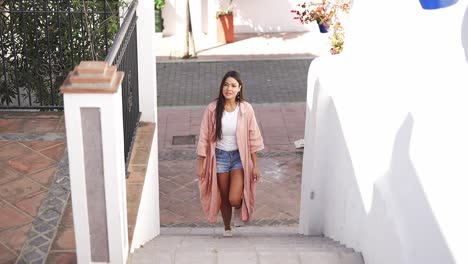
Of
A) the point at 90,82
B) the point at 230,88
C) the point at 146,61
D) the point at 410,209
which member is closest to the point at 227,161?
the point at 230,88

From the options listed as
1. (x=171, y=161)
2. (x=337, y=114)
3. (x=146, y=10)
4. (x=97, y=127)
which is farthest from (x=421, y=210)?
(x=171, y=161)

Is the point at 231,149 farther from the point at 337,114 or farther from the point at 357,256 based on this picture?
the point at 357,256

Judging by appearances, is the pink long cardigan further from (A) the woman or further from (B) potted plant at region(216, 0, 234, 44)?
(B) potted plant at region(216, 0, 234, 44)

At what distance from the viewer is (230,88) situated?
17.1 feet

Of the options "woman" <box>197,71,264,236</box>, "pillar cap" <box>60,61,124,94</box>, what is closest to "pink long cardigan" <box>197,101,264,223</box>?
"woman" <box>197,71,264,236</box>

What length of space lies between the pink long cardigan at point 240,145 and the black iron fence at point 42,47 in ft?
5.29

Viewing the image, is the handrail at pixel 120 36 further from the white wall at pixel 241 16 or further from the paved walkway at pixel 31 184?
the white wall at pixel 241 16

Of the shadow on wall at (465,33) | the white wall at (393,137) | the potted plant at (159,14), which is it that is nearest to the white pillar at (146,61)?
the white wall at (393,137)

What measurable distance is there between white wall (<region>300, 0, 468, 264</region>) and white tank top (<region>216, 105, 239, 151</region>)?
0.93 m

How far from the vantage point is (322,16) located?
842cm

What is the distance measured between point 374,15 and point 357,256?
6.20 feet

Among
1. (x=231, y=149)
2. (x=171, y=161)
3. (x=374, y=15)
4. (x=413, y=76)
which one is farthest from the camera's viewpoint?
(x=171, y=161)

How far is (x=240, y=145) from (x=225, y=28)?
9.41 m

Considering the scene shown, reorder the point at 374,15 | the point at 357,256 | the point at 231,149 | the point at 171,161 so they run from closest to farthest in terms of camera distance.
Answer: the point at 357,256, the point at 374,15, the point at 231,149, the point at 171,161
